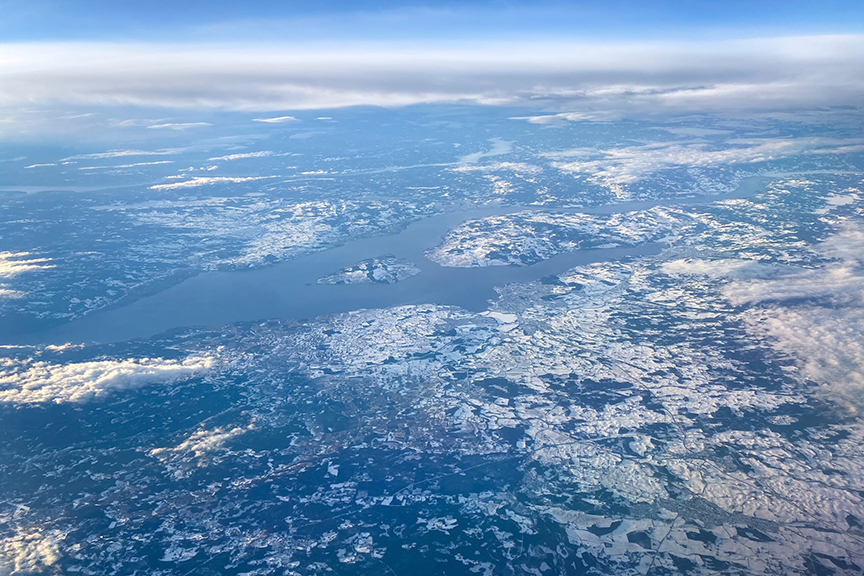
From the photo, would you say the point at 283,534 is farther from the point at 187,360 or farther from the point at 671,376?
the point at 671,376

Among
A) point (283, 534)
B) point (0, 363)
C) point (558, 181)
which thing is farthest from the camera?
point (558, 181)

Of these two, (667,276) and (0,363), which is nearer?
(0,363)

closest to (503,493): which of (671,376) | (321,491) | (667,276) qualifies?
(321,491)

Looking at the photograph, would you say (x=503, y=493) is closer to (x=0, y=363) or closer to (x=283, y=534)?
(x=283, y=534)

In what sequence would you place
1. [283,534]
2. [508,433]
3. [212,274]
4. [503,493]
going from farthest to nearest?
[212,274] < [508,433] < [503,493] < [283,534]

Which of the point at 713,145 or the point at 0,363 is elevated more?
the point at 713,145

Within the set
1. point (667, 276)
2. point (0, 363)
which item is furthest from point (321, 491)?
point (667, 276)
